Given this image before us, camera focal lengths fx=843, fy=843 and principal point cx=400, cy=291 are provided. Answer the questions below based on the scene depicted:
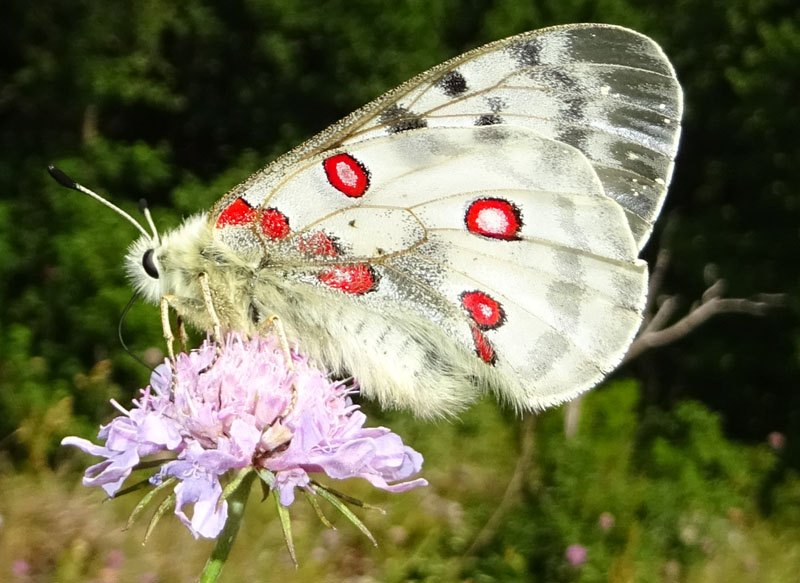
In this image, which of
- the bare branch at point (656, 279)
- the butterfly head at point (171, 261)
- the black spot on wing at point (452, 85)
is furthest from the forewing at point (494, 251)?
the bare branch at point (656, 279)

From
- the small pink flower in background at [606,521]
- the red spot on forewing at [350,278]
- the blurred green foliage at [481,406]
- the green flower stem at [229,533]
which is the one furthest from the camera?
the blurred green foliage at [481,406]

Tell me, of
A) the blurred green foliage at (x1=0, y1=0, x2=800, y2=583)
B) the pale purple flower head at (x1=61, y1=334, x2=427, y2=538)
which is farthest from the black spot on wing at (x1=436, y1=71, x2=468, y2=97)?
the blurred green foliage at (x1=0, y1=0, x2=800, y2=583)

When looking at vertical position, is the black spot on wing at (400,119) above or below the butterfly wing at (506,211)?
above

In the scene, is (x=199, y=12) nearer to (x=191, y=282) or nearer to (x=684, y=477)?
(x=684, y=477)

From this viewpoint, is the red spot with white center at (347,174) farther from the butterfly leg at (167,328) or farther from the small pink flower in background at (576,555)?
the small pink flower in background at (576,555)

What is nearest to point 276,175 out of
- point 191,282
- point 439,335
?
point 191,282

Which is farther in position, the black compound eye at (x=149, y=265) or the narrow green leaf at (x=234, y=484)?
the black compound eye at (x=149, y=265)

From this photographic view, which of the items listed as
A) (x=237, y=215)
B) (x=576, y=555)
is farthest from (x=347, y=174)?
(x=576, y=555)
